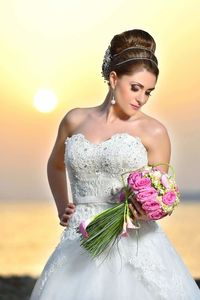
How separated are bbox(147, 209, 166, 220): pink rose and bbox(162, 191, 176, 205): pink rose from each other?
0.21 ft

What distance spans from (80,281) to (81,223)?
345 millimetres

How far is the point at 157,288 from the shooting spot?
16.7 feet

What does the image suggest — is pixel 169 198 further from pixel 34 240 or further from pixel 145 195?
pixel 34 240

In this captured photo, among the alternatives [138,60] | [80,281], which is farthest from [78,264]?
[138,60]

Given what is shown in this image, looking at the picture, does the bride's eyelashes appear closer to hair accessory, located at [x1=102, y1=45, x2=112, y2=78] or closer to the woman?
the woman

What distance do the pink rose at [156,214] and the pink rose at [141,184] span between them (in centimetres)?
14

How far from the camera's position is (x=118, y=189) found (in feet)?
17.2

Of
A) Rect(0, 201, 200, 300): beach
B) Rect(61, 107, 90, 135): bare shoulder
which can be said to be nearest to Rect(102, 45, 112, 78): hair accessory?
Rect(61, 107, 90, 135): bare shoulder

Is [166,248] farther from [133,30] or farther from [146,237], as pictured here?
[133,30]

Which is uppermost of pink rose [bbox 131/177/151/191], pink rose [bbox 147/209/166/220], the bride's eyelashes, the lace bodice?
the bride's eyelashes

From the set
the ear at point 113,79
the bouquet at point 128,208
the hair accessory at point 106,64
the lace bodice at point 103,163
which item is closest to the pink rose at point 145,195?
the bouquet at point 128,208

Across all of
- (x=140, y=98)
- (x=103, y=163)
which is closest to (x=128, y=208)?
(x=103, y=163)

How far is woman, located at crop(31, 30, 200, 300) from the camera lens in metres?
5.12

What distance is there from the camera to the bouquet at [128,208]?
194 inches
